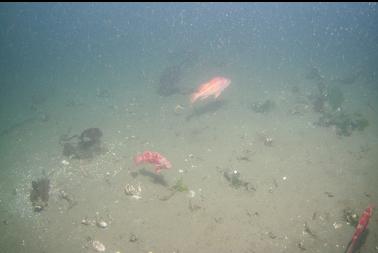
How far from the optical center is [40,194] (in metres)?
8.21

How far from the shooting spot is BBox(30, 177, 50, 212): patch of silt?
7.93 meters

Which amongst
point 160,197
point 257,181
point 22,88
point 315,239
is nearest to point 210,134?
point 257,181

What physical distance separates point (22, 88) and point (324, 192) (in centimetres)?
2217

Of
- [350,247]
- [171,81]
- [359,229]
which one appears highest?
[359,229]

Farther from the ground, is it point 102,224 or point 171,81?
point 102,224

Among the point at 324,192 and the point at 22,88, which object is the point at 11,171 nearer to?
the point at 324,192

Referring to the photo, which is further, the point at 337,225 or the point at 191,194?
the point at 191,194

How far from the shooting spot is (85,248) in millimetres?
6562

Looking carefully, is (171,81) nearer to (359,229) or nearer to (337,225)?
(337,225)

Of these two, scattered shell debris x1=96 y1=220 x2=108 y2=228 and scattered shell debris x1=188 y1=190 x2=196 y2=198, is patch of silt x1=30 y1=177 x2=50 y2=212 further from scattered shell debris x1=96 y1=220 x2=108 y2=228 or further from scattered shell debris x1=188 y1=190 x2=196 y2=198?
scattered shell debris x1=188 y1=190 x2=196 y2=198

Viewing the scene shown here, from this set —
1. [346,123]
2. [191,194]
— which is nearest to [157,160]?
[191,194]

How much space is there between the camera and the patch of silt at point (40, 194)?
793 centimetres

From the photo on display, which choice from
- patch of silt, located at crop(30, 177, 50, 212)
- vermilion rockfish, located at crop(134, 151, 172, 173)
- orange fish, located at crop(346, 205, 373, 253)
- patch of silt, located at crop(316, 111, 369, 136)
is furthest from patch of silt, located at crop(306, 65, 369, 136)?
patch of silt, located at crop(30, 177, 50, 212)

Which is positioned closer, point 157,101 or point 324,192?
point 324,192
